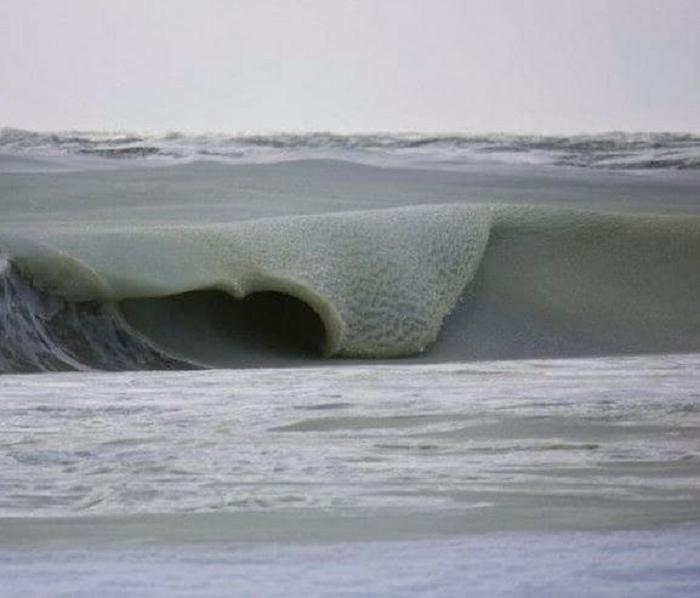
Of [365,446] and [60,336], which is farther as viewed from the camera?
[60,336]

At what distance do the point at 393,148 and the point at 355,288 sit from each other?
419 mm

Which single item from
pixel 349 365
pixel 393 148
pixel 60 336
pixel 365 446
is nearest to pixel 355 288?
pixel 349 365

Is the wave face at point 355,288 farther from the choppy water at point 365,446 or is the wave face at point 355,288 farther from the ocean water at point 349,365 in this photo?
the choppy water at point 365,446

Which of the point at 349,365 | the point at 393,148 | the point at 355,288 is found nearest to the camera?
the point at 349,365

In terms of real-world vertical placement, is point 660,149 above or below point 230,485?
above

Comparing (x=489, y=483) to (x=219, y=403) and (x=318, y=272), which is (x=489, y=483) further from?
(x=318, y=272)

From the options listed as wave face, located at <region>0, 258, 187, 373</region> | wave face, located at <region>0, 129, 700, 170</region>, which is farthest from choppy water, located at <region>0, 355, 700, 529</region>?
wave face, located at <region>0, 129, 700, 170</region>

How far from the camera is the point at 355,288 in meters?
1.46

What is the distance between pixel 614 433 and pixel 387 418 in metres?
0.12

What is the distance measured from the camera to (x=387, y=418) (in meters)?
0.80

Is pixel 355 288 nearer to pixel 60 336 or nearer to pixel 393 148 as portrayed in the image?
pixel 60 336

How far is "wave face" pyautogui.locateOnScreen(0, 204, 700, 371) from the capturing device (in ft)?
4.39

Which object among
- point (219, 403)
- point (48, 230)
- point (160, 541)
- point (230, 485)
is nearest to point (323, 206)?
point (48, 230)

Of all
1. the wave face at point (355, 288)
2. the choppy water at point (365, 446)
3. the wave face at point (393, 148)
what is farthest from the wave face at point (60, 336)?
the wave face at point (393, 148)
